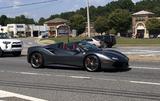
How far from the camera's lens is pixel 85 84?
1266cm

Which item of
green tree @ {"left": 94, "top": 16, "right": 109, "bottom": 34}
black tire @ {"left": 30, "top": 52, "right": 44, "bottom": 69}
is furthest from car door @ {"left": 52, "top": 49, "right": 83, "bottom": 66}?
green tree @ {"left": 94, "top": 16, "right": 109, "bottom": 34}

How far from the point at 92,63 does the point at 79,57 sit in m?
0.67

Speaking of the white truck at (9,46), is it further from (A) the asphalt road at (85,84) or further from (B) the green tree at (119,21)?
(B) the green tree at (119,21)

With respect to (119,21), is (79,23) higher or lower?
lower

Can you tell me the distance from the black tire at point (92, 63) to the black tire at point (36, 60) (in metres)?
2.50

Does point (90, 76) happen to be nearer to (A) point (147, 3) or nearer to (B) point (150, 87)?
(B) point (150, 87)

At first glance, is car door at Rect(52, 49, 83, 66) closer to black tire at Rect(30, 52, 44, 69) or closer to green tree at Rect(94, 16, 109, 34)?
black tire at Rect(30, 52, 44, 69)

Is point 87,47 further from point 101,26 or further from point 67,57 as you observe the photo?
point 101,26

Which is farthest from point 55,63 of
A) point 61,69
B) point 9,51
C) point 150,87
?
point 9,51

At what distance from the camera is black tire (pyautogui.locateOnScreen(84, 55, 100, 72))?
52.6 feet

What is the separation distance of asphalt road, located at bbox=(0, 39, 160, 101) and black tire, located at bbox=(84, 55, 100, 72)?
0.27 meters

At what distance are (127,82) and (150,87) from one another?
1252 mm

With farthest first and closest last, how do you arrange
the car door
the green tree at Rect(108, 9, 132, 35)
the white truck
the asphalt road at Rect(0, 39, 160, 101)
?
A: the green tree at Rect(108, 9, 132, 35)
the white truck
the car door
the asphalt road at Rect(0, 39, 160, 101)

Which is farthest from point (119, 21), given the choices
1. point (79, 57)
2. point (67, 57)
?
point (79, 57)
